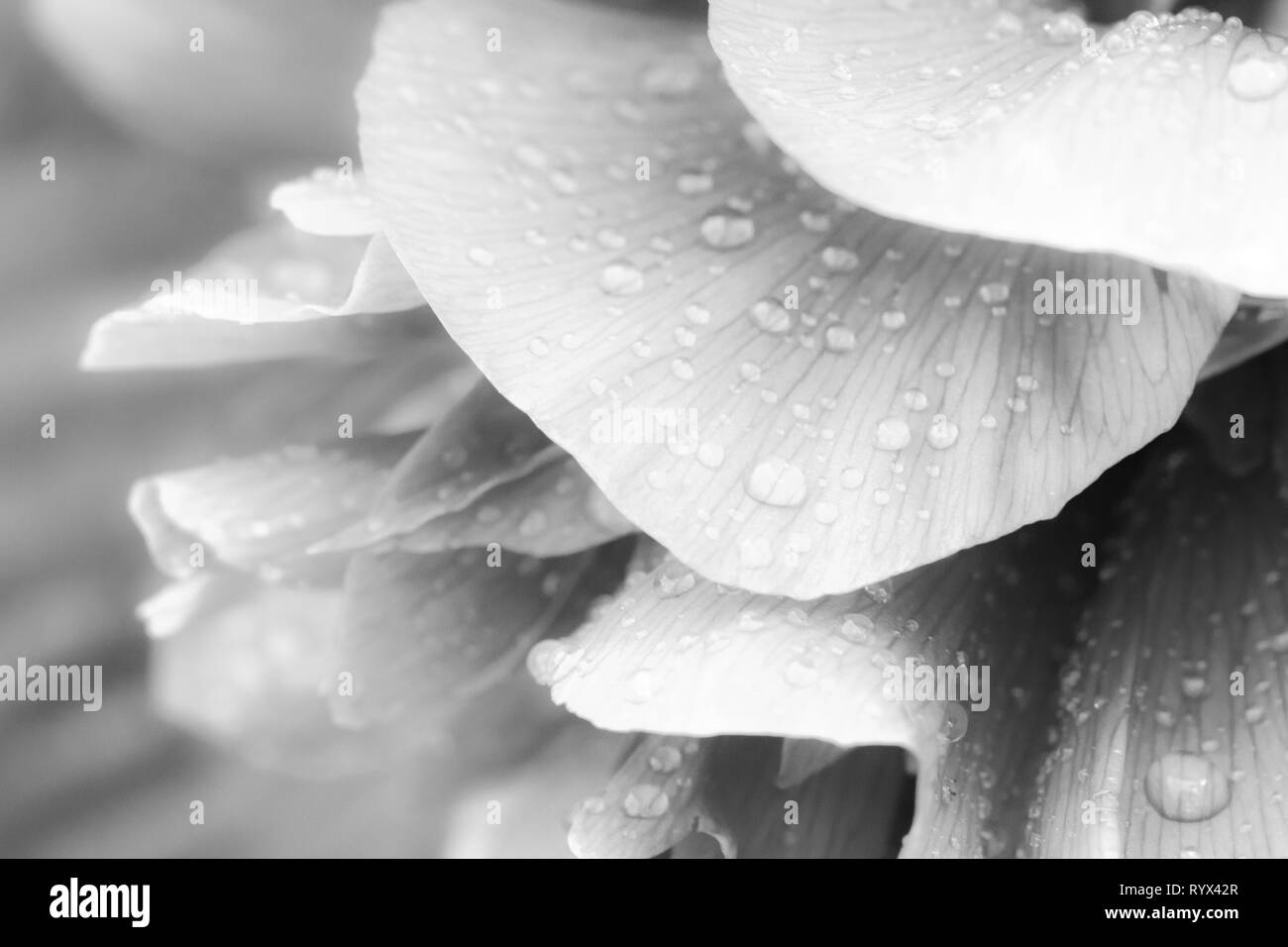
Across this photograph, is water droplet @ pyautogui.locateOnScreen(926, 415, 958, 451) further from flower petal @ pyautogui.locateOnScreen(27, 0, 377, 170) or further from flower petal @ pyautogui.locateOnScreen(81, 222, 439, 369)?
flower petal @ pyautogui.locateOnScreen(27, 0, 377, 170)

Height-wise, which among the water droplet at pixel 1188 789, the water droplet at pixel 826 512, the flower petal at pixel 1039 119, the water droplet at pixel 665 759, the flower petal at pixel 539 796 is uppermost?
the flower petal at pixel 1039 119

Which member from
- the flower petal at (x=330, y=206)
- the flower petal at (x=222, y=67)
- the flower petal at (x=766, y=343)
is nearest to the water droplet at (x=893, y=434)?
the flower petal at (x=766, y=343)

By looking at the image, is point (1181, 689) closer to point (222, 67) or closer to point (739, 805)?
point (739, 805)

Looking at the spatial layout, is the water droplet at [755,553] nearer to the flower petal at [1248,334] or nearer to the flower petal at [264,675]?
the flower petal at [1248,334]

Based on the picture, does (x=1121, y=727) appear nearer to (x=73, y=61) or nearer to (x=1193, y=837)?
(x=1193, y=837)

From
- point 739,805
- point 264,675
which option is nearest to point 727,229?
point 739,805

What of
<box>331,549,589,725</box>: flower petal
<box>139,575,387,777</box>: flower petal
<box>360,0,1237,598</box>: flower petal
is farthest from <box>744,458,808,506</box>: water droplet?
<box>139,575,387,777</box>: flower petal
